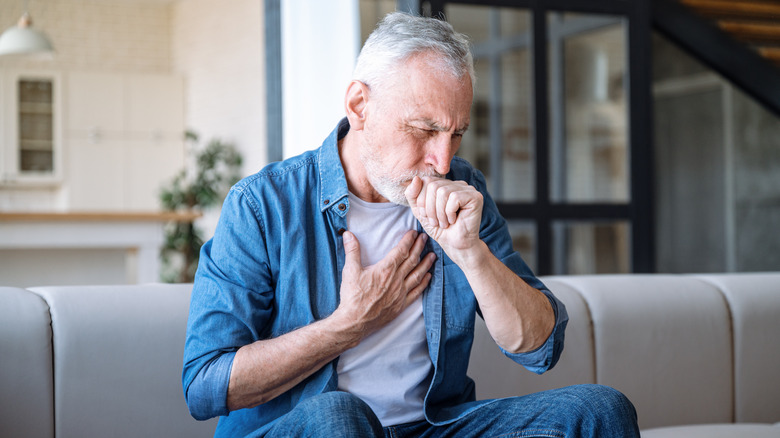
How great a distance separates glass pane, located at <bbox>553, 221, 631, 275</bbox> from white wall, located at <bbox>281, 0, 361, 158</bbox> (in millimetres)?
1224

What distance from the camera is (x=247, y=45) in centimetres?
750

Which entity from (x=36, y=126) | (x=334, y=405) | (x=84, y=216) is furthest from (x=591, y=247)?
(x=36, y=126)

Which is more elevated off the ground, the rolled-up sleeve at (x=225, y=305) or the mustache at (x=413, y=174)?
the mustache at (x=413, y=174)

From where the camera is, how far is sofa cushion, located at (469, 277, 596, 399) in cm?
196

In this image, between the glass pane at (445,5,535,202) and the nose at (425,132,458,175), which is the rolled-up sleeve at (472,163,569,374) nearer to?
the nose at (425,132,458,175)

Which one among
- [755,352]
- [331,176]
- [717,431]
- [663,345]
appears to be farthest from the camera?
[755,352]

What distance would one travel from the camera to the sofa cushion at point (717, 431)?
1923 millimetres

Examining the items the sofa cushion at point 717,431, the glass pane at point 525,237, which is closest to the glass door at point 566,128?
the glass pane at point 525,237

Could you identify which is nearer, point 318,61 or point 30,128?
point 318,61

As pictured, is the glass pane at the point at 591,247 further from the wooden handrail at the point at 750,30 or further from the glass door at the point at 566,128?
the wooden handrail at the point at 750,30

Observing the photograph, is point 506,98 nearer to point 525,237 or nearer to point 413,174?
point 525,237

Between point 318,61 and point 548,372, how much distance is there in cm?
203

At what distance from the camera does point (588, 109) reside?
3.98 metres

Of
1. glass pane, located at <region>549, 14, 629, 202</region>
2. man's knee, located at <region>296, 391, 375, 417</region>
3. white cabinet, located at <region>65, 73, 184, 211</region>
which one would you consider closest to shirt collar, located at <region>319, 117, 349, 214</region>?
man's knee, located at <region>296, 391, 375, 417</region>
